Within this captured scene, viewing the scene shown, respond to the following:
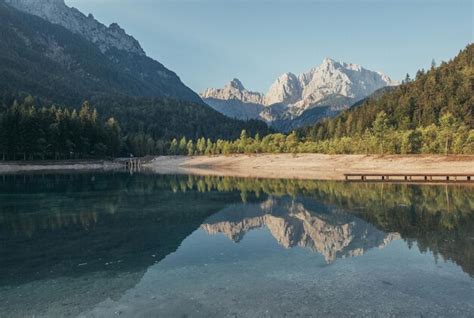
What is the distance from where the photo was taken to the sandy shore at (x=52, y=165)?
380ft

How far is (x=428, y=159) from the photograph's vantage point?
99062 mm

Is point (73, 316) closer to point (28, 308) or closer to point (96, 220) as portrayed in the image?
point (28, 308)

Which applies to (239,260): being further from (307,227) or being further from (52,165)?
(52,165)

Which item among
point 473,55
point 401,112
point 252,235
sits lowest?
point 252,235

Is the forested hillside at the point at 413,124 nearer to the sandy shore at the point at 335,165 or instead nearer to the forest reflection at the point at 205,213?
the sandy shore at the point at 335,165

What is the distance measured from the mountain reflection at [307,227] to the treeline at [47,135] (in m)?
103

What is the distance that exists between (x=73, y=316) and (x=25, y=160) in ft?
416

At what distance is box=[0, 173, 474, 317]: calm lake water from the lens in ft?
51.8

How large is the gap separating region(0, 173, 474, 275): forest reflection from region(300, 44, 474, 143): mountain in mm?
79629

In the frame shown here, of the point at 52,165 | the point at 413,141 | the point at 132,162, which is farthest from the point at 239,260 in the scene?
the point at 132,162

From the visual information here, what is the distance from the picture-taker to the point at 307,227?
3297 centimetres

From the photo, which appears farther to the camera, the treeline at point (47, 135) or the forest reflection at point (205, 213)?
the treeline at point (47, 135)

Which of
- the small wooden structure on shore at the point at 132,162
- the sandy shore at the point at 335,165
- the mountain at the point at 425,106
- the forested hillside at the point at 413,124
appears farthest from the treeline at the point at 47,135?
the mountain at the point at 425,106

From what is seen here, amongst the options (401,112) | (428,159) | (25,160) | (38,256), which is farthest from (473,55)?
(38,256)
